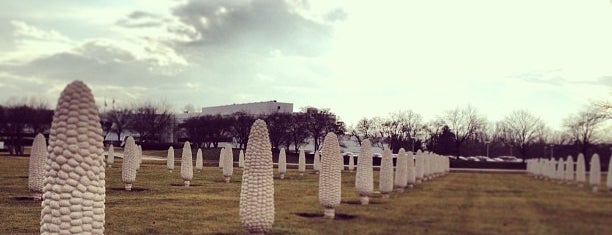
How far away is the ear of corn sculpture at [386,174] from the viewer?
55.6 ft

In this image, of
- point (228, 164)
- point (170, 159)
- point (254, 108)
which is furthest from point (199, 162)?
point (254, 108)

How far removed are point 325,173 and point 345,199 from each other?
3760 mm

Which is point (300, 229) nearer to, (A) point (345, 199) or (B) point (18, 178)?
(A) point (345, 199)

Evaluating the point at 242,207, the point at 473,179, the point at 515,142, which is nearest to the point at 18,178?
the point at 242,207

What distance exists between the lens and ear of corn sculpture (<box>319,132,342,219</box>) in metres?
13.0

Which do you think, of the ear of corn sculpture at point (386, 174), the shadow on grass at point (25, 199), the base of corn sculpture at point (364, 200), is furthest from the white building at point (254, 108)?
the shadow on grass at point (25, 199)

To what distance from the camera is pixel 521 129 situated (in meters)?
7.25

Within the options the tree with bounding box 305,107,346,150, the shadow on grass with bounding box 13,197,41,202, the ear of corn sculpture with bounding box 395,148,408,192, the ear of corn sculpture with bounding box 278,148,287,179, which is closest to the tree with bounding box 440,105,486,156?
the tree with bounding box 305,107,346,150

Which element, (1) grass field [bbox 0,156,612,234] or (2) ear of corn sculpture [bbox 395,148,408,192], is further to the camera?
(2) ear of corn sculpture [bbox 395,148,408,192]

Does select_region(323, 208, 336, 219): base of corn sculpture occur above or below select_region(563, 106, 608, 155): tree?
below

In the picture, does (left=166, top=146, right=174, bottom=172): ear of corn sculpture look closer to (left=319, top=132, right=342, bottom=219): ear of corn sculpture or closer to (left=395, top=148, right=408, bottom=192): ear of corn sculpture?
(left=395, top=148, right=408, bottom=192): ear of corn sculpture

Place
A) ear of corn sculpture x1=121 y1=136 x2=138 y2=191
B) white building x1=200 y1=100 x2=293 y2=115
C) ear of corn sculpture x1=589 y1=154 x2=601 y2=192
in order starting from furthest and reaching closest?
ear of corn sculpture x1=121 y1=136 x2=138 y2=191, white building x1=200 y1=100 x2=293 y2=115, ear of corn sculpture x1=589 y1=154 x2=601 y2=192

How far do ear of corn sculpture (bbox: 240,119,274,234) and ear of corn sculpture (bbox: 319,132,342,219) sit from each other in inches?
152

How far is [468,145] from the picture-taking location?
8.24 meters
